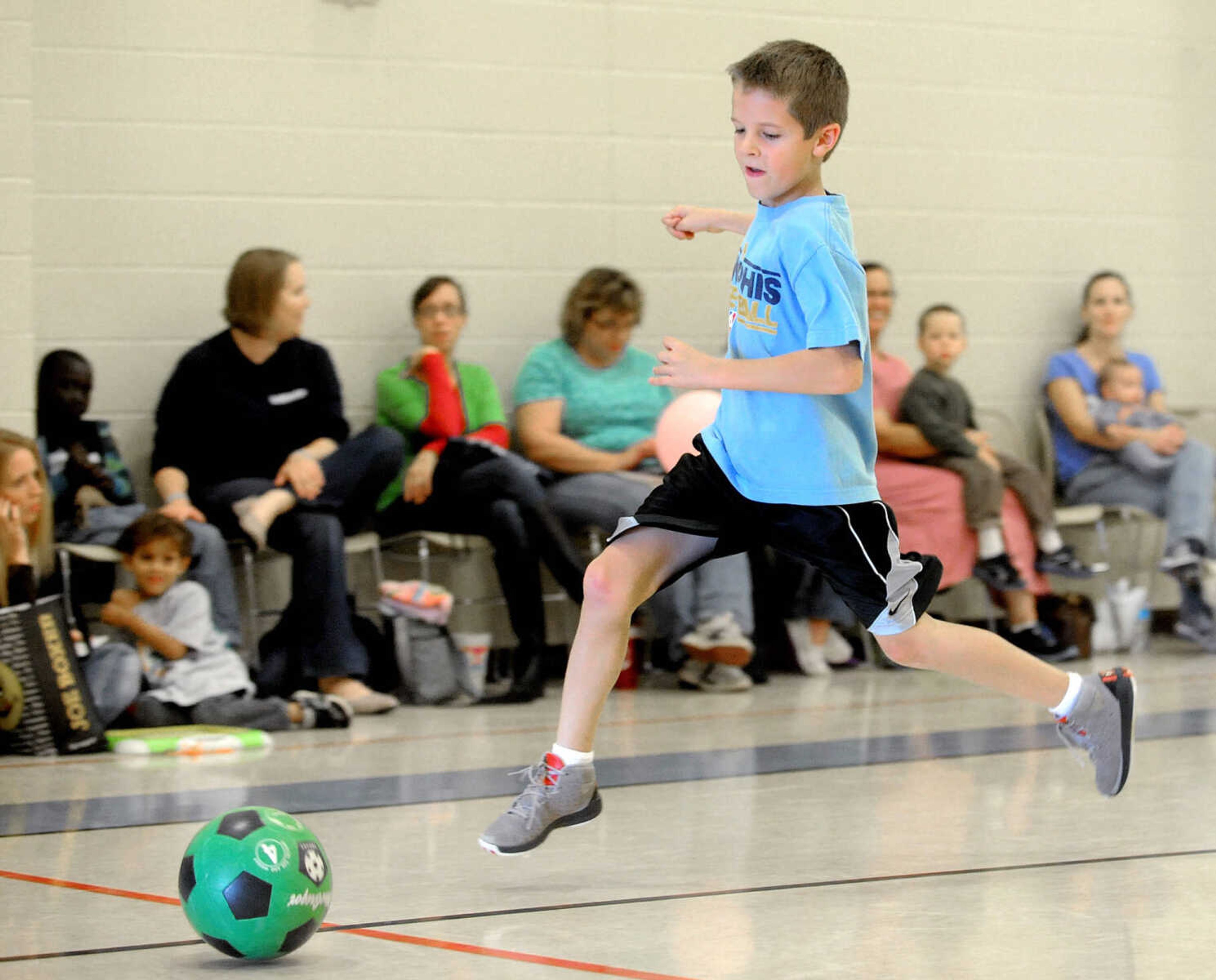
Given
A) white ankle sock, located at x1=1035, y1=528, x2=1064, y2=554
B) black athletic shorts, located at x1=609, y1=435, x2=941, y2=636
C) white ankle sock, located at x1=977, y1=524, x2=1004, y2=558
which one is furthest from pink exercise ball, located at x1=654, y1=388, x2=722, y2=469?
black athletic shorts, located at x1=609, y1=435, x2=941, y2=636

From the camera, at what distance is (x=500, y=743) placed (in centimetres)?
400

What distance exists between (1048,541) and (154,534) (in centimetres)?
308

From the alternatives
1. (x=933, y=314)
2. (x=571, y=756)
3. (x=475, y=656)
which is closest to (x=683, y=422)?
(x=475, y=656)

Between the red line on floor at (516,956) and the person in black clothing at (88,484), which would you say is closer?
the red line on floor at (516,956)

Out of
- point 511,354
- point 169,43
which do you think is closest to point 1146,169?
point 511,354

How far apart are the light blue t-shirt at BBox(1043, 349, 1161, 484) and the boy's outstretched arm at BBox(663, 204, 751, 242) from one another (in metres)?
3.58

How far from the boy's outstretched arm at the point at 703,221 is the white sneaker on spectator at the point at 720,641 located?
2.27 m

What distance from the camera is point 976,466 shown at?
549 centimetres

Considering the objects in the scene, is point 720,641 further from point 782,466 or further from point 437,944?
point 437,944

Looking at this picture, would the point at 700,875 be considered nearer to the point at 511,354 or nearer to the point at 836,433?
the point at 836,433

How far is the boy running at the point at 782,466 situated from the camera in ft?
8.05

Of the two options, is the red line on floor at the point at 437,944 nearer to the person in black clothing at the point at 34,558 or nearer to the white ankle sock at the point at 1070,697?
the white ankle sock at the point at 1070,697

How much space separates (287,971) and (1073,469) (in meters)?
4.67

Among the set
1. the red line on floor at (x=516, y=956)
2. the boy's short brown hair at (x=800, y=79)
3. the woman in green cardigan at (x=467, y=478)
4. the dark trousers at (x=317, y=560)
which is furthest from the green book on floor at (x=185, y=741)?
the boy's short brown hair at (x=800, y=79)
